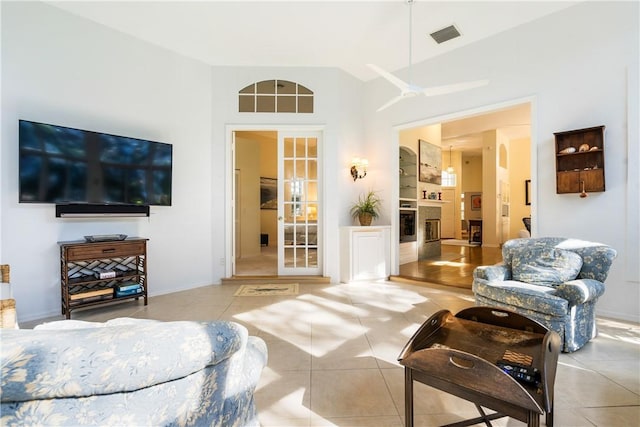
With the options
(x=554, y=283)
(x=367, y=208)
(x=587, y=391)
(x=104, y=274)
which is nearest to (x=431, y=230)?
(x=367, y=208)

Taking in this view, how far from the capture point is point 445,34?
399cm

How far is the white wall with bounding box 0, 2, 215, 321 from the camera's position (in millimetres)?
3121

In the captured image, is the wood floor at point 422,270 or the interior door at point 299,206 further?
the interior door at point 299,206

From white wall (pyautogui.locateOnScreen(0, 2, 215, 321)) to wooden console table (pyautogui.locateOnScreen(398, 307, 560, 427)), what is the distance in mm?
3897

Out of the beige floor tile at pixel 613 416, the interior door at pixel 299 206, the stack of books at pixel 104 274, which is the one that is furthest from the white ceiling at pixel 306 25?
the beige floor tile at pixel 613 416

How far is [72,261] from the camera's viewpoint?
10.3ft

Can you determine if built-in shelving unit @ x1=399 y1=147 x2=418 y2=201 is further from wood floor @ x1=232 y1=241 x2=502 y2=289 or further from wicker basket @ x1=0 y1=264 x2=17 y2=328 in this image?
wicker basket @ x1=0 y1=264 x2=17 y2=328

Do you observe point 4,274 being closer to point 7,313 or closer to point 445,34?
point 7,313

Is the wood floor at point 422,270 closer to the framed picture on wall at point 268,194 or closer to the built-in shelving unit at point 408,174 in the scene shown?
the built-in shelving unit at point 408,174

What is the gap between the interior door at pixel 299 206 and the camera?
508cm

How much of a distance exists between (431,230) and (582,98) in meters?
4.27

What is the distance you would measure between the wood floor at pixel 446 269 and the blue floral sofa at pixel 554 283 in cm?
139

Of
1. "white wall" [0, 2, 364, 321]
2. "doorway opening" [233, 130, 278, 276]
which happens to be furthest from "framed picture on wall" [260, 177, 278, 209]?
"white wall" [0, 2, 364, 321]

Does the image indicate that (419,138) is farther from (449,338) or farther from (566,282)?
(449,338)
